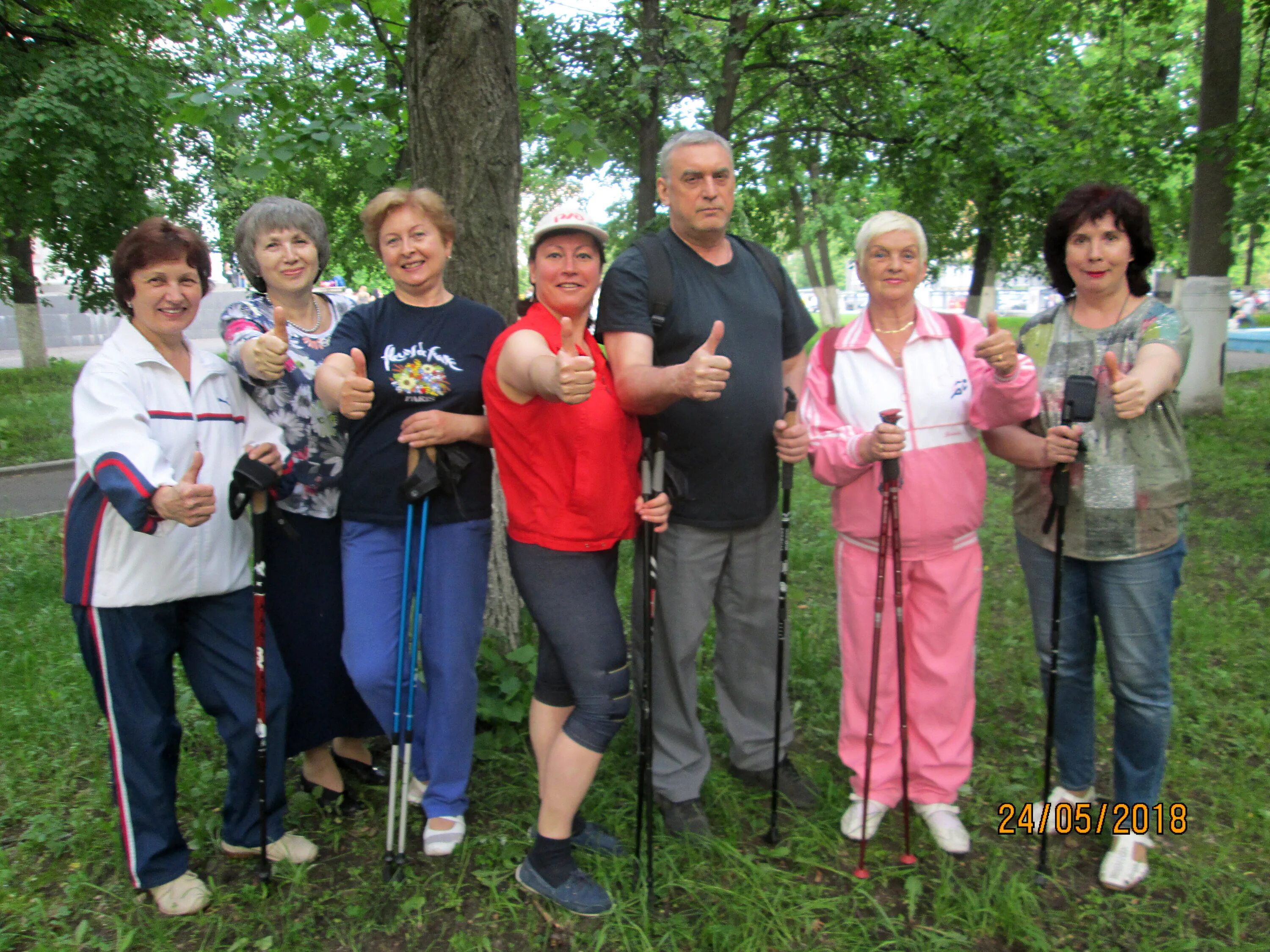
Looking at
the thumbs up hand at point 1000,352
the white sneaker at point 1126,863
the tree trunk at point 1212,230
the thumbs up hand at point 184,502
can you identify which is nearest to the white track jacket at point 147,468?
the thumbs up hand at point 184,502

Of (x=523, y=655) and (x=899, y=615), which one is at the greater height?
(x=899, y=615)

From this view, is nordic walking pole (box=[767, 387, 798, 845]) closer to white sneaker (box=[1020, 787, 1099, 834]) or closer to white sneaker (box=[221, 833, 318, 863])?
white sneaker (box=[1020, 787, 1099, 834])

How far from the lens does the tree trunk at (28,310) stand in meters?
14.5

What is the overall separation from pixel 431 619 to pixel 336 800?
0.87m

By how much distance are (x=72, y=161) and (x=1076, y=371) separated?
10966 millimetres

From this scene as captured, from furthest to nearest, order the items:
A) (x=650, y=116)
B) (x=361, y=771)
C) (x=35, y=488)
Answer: (x=650, y=116) → (x=35, y=488) → (x=361, y=771)

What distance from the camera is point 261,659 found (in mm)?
2822

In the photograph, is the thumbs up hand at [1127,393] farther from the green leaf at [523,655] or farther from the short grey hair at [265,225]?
the short grey hair at [265,225]

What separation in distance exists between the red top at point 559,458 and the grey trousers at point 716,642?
1.40 feet

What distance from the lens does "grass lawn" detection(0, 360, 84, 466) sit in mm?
11047

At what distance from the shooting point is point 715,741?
3.73 metres

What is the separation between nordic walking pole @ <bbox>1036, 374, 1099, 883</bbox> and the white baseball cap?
1433 mm

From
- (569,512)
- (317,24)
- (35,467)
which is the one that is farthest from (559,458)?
(35,467)
